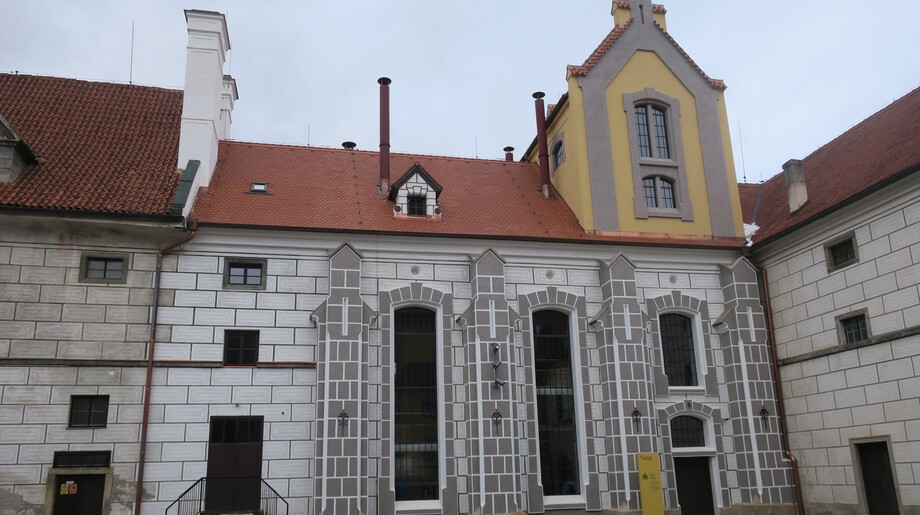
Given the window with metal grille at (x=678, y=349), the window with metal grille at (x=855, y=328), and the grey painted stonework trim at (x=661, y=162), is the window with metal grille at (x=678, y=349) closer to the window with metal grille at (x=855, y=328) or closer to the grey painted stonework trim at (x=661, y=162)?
the grey painted stonework trim at (x=661, y=162)

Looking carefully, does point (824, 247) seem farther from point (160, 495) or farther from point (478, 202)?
point (160, 495)

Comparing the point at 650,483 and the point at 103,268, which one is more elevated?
the point at 103,268

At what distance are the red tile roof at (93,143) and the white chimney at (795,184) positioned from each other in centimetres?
1939

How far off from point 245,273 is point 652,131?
47.5ft

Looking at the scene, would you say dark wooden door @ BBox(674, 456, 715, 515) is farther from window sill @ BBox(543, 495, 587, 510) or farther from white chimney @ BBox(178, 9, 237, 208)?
white chimney @ BBox(178, 9, 237, 208)

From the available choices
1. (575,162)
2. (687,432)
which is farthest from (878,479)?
(575,162)

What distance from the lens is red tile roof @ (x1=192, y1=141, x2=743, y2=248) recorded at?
23.2m

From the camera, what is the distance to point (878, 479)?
2058 centimetres

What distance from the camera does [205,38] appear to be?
84.1 feet

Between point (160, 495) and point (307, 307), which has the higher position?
point (307, 307)

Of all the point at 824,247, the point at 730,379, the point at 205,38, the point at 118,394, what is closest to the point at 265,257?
the point at 118,394

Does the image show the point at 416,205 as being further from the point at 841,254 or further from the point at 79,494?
the point at 841,254

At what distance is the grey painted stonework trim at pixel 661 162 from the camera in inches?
1011

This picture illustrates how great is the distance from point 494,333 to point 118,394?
10.3 metres
